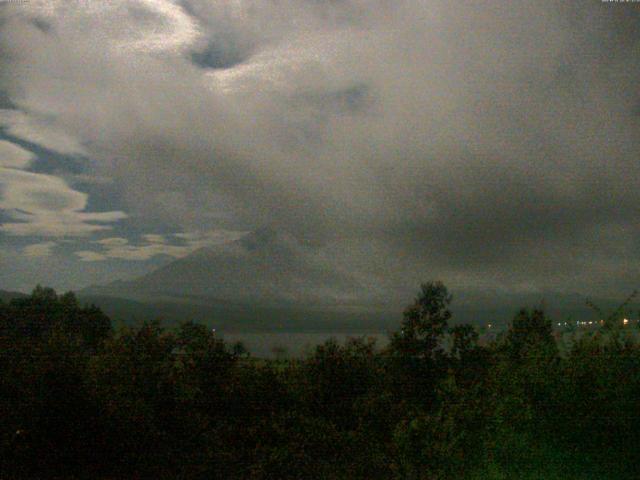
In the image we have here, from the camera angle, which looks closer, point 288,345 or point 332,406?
Result: point 332,406

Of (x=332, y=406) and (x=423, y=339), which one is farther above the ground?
(x=423, y=339)

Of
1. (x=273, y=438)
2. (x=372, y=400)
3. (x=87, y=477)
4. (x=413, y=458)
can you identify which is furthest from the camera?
(x=372, y=400)

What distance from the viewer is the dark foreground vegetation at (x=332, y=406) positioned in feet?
20.3

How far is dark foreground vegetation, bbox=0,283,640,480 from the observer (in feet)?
20.3

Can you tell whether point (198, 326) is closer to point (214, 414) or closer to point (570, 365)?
point (214, 414)

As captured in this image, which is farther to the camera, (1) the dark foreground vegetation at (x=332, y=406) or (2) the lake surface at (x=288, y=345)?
(2) the lake surface at (x=288, y=345)

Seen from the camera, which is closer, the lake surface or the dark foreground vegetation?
the dark foreground vegetation

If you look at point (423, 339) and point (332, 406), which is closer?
point (332, 406)

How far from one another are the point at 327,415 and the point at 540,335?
14.4 ft

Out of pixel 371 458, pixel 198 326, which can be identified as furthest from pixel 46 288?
pixel 371 458

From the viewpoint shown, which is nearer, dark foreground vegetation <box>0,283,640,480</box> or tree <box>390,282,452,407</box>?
dark foreground vegetation <box>0,283,640,480</box>

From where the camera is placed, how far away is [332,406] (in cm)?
1048

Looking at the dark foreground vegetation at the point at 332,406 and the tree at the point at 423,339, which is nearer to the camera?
the dark foreground vegetation at the point at 332,406

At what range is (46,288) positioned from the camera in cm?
5338
